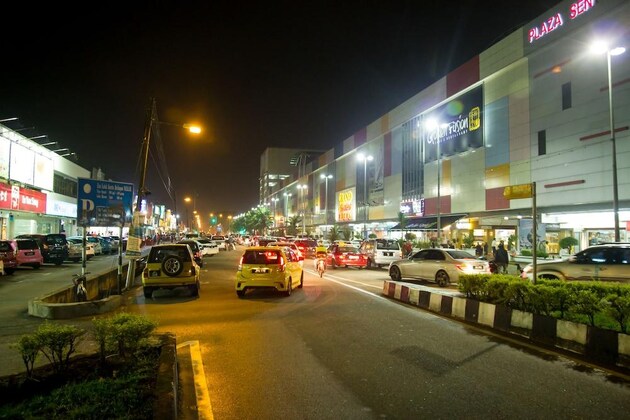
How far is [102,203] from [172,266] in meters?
2.92

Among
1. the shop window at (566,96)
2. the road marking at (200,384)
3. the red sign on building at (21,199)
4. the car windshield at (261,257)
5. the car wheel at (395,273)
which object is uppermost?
the shop window at (566,96)

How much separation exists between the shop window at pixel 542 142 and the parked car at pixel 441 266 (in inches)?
779

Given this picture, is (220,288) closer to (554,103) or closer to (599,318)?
(599,318)

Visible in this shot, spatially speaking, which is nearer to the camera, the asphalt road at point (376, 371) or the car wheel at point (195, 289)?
the asphalt road at point (376, 371)

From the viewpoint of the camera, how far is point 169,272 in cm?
1406

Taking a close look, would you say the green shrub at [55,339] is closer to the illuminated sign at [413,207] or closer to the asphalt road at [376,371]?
the asphalt road at [376,371]

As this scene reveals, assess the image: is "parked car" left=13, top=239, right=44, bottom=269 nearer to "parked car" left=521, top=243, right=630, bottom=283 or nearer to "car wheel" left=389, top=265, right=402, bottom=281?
"car wheel" left=389, top=265, right=402, bottom=281

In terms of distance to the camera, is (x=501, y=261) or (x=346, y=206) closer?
(x=501, y=261)

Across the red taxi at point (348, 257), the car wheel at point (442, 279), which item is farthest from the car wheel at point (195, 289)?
the red taxi at point (348, 257)

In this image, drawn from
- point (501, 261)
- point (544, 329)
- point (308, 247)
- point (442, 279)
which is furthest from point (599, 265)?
point (308, 247)

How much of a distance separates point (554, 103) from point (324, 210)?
59947mm

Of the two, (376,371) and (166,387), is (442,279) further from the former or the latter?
(166,387)

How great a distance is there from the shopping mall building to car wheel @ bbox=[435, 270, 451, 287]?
3941 mm

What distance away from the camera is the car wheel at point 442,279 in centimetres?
1722
